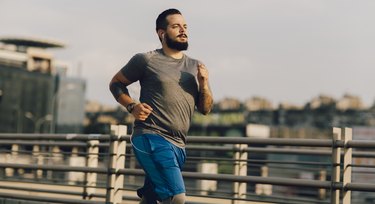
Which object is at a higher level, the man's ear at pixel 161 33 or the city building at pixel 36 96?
the city building at pixel 36 96

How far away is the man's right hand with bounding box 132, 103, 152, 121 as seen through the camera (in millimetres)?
Answer: 5492

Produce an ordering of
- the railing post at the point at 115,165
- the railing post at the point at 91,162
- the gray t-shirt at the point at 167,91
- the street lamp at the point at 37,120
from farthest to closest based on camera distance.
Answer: the street lamp at the point at 37,120
the railing post at the point at 91,162
the railing post at the point at 115,165
the gray t-shirt at the point at 167,91

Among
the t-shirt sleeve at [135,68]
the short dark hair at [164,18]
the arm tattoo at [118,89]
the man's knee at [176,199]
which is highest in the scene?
the short dark hair at [164,18]

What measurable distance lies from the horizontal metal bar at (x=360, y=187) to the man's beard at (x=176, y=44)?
63.0 inches

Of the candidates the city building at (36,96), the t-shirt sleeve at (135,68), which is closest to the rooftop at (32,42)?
the city building at (36,96)

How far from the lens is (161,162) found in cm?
541

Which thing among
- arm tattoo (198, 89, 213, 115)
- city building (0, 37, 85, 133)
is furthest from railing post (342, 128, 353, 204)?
city building (0, 37, 85, 133)

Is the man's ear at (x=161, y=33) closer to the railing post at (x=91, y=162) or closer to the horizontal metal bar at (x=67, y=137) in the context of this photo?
the horizontal metal bar at (x=67, y=137)

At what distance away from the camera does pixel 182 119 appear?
18.2 ft

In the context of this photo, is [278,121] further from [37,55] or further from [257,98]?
[37,55]

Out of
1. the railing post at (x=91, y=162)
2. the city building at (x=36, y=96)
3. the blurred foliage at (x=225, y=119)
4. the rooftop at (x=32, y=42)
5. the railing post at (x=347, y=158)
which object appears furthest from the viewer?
the blurred foliage at (x=225, y=119)

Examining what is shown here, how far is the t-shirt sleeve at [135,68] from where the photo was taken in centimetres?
561

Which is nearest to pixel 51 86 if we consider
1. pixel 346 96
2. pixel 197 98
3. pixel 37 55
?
pixel 37 55

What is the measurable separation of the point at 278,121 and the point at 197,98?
140479mm
